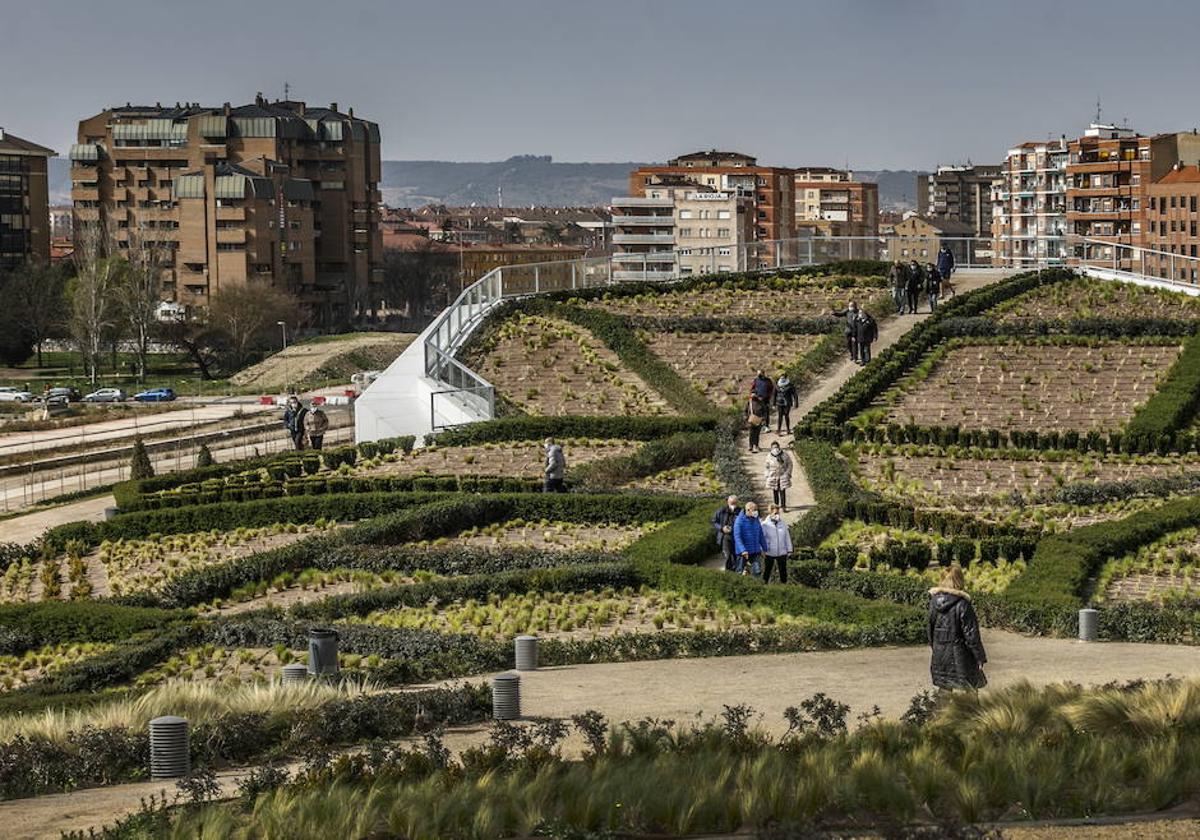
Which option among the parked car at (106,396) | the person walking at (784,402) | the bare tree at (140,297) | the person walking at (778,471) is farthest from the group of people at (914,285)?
the bare tree at (140,297)

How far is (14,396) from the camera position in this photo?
98938 mm

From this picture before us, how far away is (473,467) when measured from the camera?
40.8m

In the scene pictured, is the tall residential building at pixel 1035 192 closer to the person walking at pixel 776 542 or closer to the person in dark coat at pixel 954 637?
the person walking at pixel 776 542

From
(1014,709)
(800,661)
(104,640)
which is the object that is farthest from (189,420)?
(1014,709)

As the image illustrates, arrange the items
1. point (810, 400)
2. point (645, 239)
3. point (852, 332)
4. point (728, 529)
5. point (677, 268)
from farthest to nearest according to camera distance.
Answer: point (645, 239)
point (677, 268)
point (852, 332)
point (810, 400)
point (728, 529)

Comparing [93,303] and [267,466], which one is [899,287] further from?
[93,303]

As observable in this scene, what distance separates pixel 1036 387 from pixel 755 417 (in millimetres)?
7092

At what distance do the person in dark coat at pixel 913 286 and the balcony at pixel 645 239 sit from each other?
129651 millimetres

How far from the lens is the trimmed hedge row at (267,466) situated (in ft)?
135

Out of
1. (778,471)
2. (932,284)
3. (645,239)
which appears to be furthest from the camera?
(645,239)

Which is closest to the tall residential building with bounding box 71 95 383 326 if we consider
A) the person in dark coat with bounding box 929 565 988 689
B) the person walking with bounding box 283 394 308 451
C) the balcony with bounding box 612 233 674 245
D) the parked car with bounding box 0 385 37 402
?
the balcony with bounding box 612 233 674 245

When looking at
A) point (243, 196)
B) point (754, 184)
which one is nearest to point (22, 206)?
point (243, 196)

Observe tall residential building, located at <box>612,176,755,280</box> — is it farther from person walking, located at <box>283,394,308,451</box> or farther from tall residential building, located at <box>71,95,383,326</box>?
person walking, located at <box>283,394,308,451</box>

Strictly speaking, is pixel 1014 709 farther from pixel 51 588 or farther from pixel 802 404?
pixel 802 404
